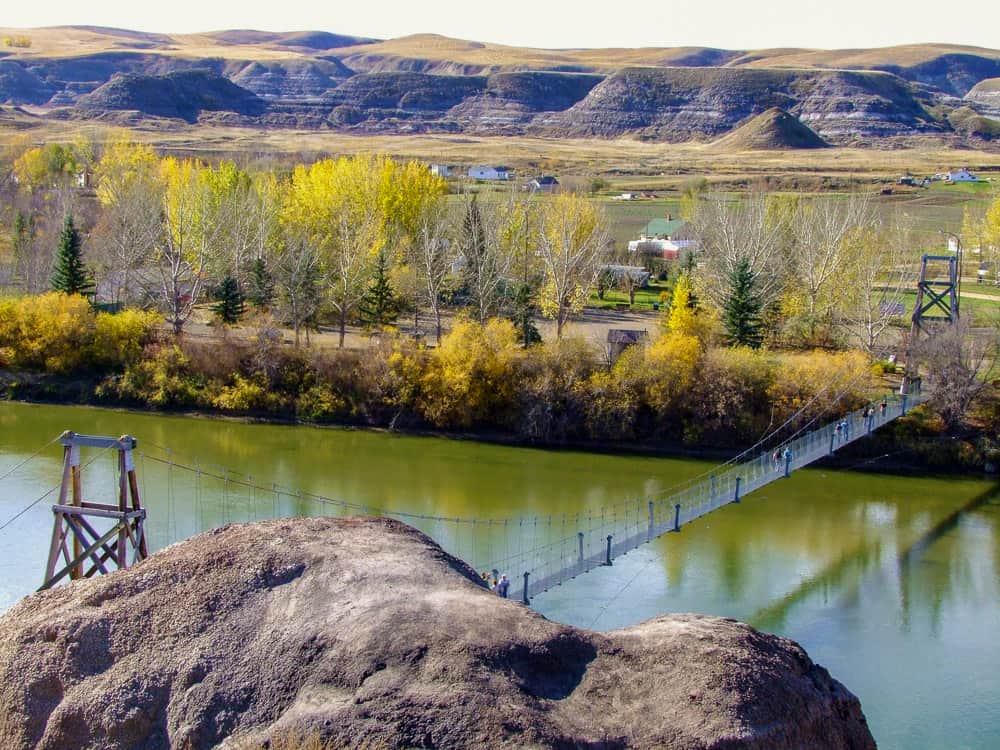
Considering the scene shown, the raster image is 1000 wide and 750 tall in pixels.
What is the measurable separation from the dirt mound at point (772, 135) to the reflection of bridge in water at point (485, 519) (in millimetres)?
60860

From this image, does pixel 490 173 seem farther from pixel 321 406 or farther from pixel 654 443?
pixel 654 443

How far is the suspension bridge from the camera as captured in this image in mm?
14695

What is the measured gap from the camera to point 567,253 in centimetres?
3162

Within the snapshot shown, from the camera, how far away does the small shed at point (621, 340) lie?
28547mm

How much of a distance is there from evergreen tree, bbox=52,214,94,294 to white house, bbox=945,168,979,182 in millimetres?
50056

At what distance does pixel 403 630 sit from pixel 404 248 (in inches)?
997

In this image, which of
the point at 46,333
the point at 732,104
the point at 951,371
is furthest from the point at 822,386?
the point at 732,104

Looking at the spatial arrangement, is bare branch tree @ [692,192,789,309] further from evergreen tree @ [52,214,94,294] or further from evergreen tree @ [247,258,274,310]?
evergreen tree @ [52,214,94,294]

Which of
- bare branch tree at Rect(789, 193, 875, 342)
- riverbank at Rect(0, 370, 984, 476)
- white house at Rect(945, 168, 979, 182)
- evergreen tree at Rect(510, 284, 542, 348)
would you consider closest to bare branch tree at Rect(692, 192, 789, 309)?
bare branch tree at Rect(789, 193, 875, 342)

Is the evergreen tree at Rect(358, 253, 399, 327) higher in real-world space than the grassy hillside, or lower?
lower

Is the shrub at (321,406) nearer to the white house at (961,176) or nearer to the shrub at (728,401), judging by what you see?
the shrub at (728,401)

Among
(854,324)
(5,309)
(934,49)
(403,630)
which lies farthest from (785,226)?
(934,49)

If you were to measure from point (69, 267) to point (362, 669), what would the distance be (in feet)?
83.9

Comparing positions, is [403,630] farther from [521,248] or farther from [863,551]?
[521,248]
